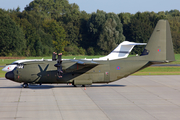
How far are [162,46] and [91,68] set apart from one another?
7937 millimetres

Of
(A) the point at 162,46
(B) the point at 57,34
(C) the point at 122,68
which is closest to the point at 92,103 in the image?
(C) the point at 122,68

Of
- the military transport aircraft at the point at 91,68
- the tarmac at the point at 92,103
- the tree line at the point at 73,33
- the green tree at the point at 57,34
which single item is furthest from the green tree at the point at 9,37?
the tarmac at the point at 92,103

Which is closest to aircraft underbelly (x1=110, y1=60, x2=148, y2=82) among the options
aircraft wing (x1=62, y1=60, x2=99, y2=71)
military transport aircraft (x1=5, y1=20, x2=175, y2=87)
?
military transport aircraft (x1=5, y1=20, x2=175, y2=87)

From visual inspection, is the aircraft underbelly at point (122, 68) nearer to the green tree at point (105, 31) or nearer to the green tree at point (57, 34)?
the green tree at point (105, 31)

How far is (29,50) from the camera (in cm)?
9294

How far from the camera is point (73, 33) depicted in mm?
108438

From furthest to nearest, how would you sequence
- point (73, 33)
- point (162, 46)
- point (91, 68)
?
point (73, 33), point (162, 46), point (91, 68)

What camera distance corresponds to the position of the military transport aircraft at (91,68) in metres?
26.0

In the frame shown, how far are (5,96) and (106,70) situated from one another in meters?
10.3

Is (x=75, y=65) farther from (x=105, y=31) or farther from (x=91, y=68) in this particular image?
(x=105, y=31)

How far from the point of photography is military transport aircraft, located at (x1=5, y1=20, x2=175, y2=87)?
1024 inches

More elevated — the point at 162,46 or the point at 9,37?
the point at 9,37

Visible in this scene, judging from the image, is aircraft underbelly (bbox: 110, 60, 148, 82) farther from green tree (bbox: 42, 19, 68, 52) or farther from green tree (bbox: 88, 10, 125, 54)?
green tree (bbox: 42, 19, 68, 52)

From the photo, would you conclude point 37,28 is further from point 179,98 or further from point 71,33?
point 179,98
